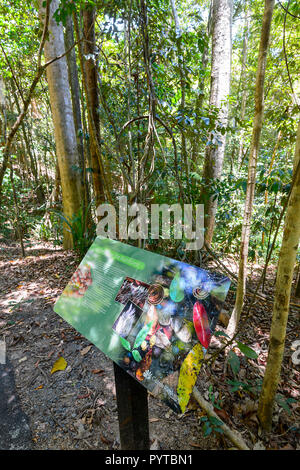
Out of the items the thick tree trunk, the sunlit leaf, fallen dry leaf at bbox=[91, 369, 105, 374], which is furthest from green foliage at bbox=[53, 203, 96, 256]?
the sunlit leaf

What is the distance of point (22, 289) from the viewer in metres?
3.38

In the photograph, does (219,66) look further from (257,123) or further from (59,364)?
(59,364)

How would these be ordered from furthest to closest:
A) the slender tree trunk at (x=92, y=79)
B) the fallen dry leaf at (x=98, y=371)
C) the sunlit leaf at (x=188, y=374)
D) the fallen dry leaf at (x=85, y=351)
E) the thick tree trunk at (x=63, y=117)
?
the thick tree trunk at (x=63, y=117) → the slender tree trunk at (x=92, y=79) → the fallen dry leaf at (x=85, y=351) → the fallen dry leaf at (x=98, y=371) → the sunlit leaf at (x=188, y=374)

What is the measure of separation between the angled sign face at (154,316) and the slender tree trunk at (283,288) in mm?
439

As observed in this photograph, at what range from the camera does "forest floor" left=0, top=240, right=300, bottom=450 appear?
1542 mm

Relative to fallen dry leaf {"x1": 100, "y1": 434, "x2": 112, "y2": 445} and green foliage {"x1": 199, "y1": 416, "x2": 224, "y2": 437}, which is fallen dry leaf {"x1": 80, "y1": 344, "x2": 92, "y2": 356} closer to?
fallen dry leaf {"x1": 100, "y1": 434, "x2": 112, "y2": 445}

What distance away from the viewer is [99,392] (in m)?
1.86

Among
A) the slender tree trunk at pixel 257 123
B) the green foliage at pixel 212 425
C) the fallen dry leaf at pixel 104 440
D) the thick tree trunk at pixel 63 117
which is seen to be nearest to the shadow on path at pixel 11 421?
the fallen dry leaf at pixel 104 440

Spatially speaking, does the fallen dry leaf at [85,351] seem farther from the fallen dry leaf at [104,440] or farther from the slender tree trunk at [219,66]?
the slender tree trunk at [219,66]

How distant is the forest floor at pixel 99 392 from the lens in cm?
154

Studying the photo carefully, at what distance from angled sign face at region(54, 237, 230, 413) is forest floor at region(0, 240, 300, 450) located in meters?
0.88

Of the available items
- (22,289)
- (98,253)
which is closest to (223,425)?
(98,253)

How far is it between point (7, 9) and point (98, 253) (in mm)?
7047
